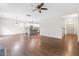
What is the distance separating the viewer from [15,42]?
200cm

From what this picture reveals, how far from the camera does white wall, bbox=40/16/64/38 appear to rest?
1.94m

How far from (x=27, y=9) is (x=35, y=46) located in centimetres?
65

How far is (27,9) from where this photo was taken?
197 centimetres

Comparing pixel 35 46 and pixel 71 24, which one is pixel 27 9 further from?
pixel 71 24

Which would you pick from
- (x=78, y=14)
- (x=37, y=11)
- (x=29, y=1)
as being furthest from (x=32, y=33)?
(x=78, y=14)

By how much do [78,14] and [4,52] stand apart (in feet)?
4.64

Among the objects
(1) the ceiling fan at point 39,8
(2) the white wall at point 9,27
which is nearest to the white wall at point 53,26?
(1) the ceiling fan at point 39,8

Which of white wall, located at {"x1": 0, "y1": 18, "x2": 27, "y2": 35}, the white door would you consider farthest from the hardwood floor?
the white door

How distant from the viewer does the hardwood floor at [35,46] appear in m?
1.99

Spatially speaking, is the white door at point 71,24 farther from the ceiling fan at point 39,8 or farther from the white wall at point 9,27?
the white wall at point 9,27

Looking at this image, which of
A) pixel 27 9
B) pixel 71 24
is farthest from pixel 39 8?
Result: pixel 71 24

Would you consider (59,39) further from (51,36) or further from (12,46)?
(12,46)

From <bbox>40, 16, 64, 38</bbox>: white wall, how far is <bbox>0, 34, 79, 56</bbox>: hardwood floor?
9 centimetres

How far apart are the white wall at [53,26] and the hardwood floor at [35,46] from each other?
9 cm
